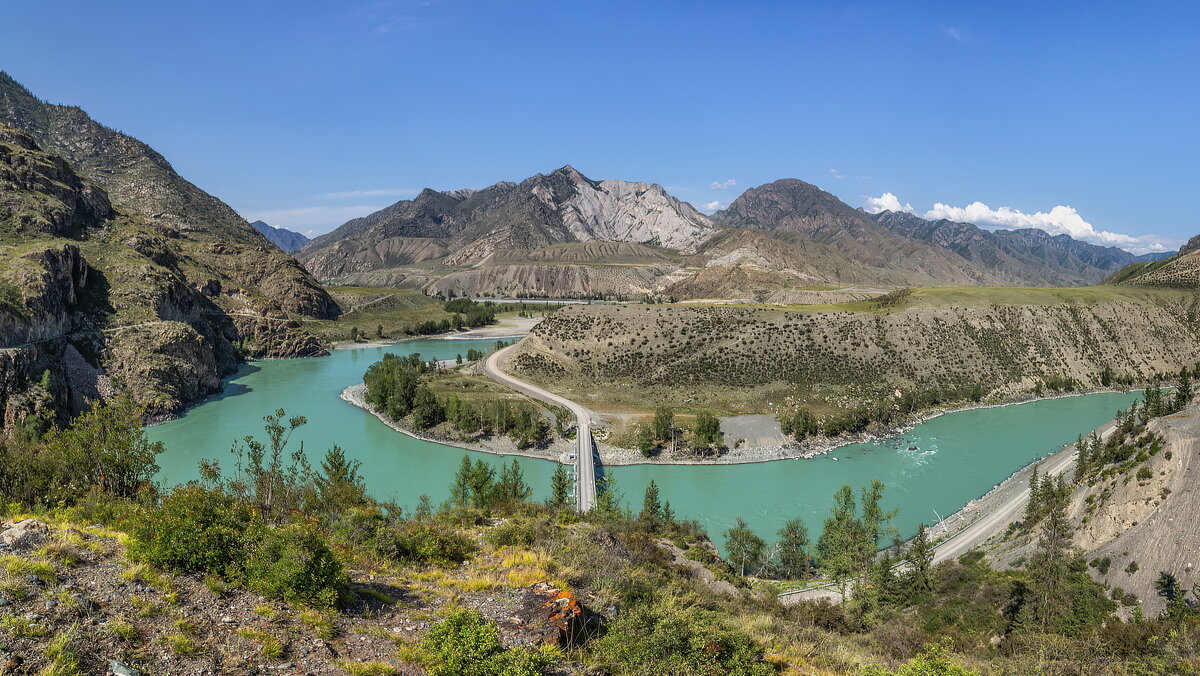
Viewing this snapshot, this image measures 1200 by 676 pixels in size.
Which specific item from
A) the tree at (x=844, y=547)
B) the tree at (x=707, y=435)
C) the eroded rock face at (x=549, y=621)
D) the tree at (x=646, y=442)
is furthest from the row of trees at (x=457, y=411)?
the eroded rock face at (x=549, y=621)

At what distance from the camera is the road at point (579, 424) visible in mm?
45125

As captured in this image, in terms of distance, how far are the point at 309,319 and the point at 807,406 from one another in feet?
402

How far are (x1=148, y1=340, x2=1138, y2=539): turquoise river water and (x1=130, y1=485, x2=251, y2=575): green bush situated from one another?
3121 centimetres

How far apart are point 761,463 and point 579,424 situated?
19.6 m

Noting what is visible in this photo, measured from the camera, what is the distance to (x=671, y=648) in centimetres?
1018

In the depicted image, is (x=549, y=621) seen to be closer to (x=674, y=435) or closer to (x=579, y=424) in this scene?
(x=674, y=435)

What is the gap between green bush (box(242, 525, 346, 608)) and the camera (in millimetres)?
10414

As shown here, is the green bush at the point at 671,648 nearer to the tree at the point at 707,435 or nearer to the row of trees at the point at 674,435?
the tree at the point at 707,435

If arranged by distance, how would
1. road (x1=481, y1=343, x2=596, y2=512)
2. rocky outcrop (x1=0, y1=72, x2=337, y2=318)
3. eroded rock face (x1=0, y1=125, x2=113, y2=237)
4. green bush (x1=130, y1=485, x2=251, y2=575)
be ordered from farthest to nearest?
rocky outcrop (x1=0, y1=72, x2=337, y2=318) → eroded rock face (x1=0, y1=125, x2=113, y2=237) → road (x1=481, y1=343, x2=596, y2=512) → green bush (x1=130, y1=485, x2=251, y2=575)

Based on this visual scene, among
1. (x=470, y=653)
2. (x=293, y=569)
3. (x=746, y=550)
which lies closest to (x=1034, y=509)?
(x=746, y=550)

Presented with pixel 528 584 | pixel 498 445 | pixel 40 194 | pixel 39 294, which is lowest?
pixel 498 445

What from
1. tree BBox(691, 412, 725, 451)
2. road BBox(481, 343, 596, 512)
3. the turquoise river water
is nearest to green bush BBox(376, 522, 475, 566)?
road BBox(481, 343, 596, 512)

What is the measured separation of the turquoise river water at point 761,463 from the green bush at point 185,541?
31.2 metres

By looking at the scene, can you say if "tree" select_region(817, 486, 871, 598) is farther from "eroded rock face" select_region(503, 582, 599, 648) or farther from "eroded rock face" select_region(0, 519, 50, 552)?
"eroded rock face" select_region(0, 519, 50, 552)
